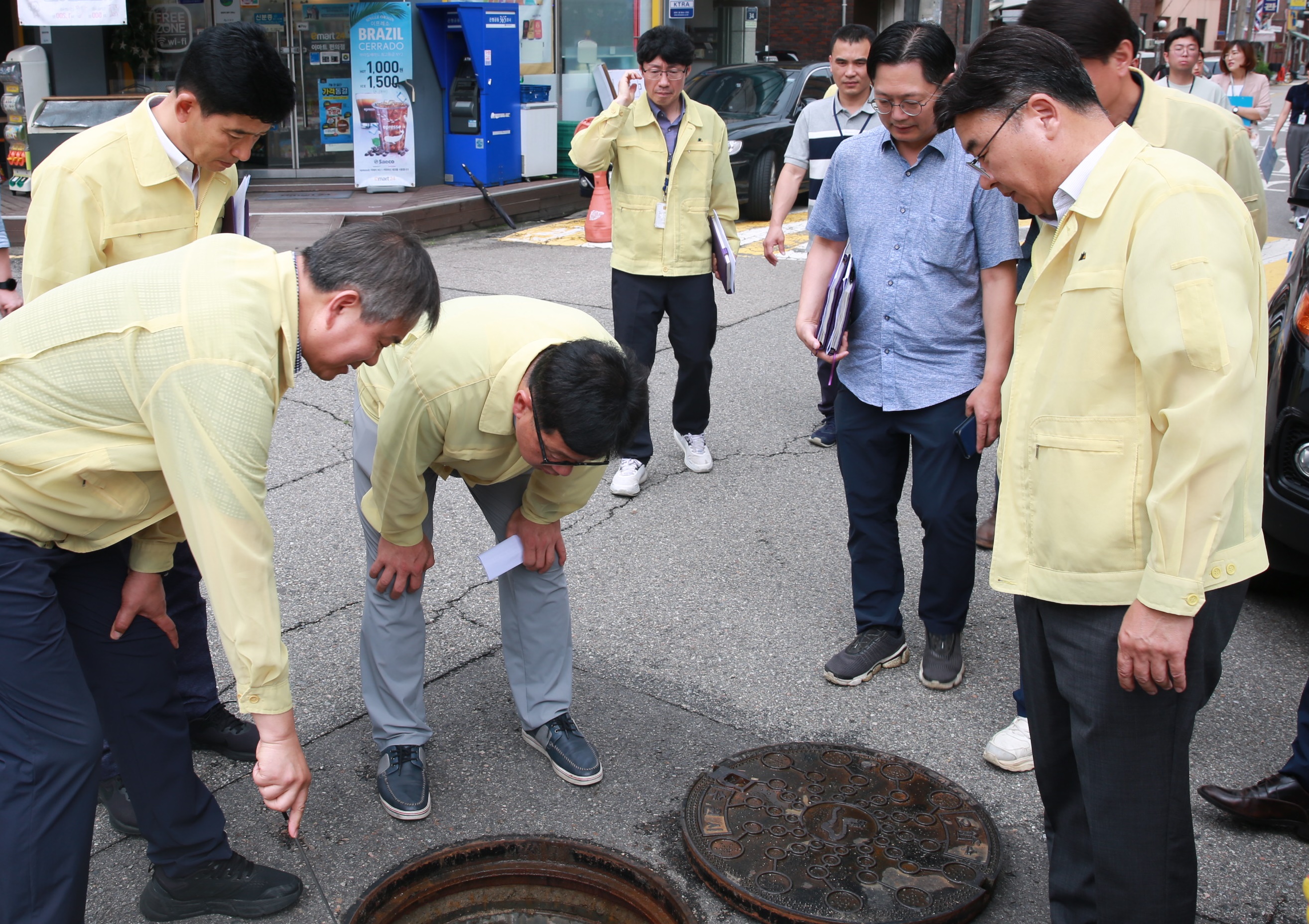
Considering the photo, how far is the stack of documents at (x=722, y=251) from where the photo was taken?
492 centimetres

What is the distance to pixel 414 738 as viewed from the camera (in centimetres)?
290

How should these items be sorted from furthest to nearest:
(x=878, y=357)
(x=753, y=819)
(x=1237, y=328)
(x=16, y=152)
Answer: (x=16, y=152)
(x=878, y=357)
(x=753, y=819)
(x=1237, y=328)

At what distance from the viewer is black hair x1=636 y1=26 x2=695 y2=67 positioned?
4.86 meters

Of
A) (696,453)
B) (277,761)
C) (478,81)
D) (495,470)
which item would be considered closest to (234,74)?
(495,470)

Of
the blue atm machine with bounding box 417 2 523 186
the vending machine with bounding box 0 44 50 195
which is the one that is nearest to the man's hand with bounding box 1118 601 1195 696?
the blue atm machine with bounding box 417 2 523 186

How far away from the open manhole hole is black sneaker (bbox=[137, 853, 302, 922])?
251 mm

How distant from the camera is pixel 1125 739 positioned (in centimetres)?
196

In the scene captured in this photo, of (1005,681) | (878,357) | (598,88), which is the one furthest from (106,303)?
(598,88)

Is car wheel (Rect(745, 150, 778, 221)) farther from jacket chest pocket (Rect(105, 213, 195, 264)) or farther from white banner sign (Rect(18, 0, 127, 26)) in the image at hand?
jacket chest pocket (Rect(105, 213, 195, 264))

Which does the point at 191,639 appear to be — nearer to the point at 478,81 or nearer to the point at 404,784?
the point at 404,784

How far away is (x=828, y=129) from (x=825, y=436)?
1.46m

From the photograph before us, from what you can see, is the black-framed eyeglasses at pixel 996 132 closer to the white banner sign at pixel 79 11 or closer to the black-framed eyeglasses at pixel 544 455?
the black-framed eyeglasses at pixel 544 455

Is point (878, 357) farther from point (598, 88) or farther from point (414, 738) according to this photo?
point (598, 88)

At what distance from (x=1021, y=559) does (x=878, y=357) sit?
4.38ft
